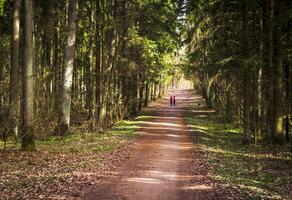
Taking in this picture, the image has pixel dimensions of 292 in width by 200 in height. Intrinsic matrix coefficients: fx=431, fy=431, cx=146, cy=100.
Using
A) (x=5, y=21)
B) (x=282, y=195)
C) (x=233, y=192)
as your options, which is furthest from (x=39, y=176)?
(x=5, y=21)

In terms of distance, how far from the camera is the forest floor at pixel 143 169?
10.6 meters

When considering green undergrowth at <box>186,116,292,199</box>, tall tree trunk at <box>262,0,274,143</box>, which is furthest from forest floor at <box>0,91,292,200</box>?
tall tree trunk at <box>262,0,274,143</box>

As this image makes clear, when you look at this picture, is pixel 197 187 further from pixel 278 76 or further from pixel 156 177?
pixel 278 76

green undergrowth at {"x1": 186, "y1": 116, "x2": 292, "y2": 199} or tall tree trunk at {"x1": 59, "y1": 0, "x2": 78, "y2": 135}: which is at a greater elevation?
tall tree trunk at {"x1": 59, "y1": 0, "x2": 78, "y2": 135}

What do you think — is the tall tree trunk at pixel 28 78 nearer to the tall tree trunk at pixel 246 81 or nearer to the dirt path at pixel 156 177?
the dirt path at pixel 156 177

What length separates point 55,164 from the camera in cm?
1410

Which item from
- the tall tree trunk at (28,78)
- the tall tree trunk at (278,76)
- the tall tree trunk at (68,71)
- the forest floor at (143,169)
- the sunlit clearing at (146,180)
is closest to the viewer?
the forest floor at (143,169)

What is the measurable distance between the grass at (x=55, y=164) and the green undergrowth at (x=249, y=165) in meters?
3.84

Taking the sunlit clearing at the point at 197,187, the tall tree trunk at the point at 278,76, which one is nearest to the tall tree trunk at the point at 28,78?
the sunlit clearing at the point at 197,187

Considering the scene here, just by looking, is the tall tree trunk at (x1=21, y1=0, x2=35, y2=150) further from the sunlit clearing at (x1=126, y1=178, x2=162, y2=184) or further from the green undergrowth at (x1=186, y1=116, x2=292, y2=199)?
the green undergrowth at (x1=186, y1=116, x2=292, y2=199)

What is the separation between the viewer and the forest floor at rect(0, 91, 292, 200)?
34.9ft

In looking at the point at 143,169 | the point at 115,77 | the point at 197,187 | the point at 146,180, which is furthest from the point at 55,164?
the point at 115,77

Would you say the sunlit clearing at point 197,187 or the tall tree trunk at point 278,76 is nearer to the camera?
the sunlit clearing at point 197,187

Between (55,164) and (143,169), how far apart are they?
292cm
